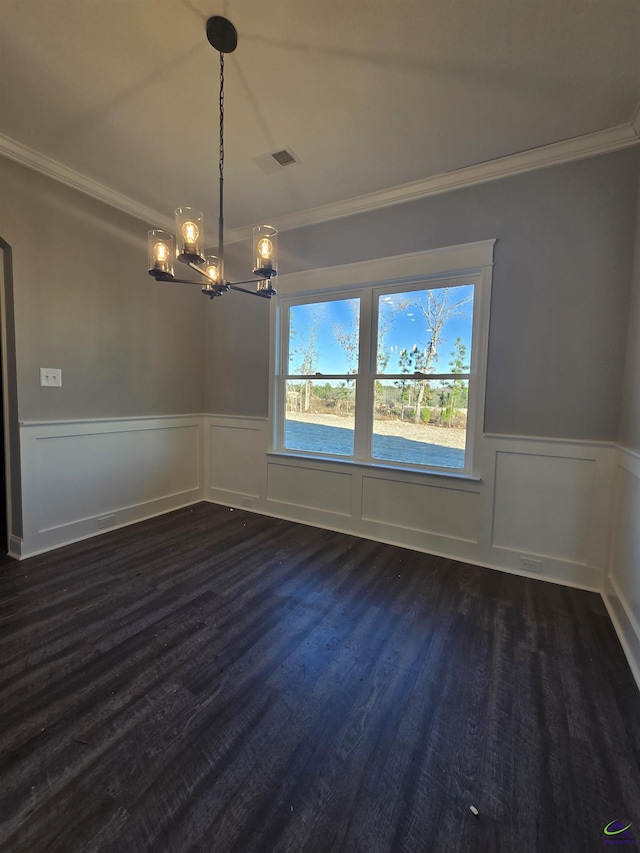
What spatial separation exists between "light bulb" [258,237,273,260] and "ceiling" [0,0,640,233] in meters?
0.86

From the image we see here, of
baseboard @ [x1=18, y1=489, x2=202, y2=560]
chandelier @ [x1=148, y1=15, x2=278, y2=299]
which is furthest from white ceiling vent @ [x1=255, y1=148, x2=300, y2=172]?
baseboard @ [x1=18, y1=489, x2=202, y2=560]

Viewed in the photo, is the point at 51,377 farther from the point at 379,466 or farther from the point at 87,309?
the point at 379,466

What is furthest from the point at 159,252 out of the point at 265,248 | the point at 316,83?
the point at 316,83

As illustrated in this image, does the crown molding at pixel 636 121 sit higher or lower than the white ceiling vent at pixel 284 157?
lower

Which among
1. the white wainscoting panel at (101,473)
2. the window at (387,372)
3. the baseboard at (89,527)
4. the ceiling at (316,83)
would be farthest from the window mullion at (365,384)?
the baseboard at (89,527)

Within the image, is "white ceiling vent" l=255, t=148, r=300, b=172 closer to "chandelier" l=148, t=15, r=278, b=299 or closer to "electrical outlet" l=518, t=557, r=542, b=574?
"chandelier" l=148, t=15, r=278, b=299

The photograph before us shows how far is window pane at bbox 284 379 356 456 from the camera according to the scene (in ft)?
10.8

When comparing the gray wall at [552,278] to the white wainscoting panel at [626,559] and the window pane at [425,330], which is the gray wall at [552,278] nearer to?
the window pane at [425,330]

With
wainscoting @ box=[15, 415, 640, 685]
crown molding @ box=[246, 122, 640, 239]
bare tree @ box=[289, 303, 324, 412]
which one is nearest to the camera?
crown molding @ box=[246, 122, 640, 239]

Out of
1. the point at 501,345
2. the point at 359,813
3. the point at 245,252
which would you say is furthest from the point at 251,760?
the point at 245,252

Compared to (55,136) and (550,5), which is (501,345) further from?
(55,136)

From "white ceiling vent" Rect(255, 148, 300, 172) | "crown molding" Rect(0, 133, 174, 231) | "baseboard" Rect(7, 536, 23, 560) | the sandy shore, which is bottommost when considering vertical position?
"baseboard" Rect(7, 536, 23, 560)

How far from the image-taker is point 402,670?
1675 millimetres

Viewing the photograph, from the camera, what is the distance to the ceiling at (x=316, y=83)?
1.56 meters
